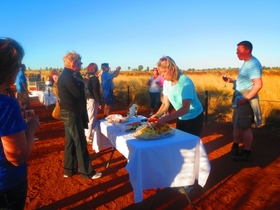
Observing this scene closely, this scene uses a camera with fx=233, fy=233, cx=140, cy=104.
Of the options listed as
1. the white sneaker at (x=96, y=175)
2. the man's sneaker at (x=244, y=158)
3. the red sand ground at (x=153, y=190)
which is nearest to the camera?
the red sand ground at (x=153, y=190)

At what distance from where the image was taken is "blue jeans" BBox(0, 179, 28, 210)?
5.04 ft

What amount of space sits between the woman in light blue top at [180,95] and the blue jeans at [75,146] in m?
1.39

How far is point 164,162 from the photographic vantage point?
2525mm

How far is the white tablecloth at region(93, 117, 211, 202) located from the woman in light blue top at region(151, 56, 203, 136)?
0.31 m

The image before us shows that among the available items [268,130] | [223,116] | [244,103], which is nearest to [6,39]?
[244,103]

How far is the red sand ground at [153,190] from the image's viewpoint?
3.16m

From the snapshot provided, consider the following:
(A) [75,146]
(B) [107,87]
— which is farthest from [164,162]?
(B) [107,87]

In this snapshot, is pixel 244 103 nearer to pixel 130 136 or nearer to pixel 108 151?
pixel 130 136

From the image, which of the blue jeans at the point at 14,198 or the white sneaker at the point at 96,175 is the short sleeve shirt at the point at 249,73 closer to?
the white sneaker at the point at 96,175

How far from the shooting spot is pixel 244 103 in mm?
4188

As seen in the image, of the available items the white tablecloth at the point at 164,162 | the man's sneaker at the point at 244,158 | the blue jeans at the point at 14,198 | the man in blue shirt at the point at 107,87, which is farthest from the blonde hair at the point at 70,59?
the man in blue shirt at the point at 107,87

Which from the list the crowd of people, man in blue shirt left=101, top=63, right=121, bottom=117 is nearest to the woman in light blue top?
the crowd of people

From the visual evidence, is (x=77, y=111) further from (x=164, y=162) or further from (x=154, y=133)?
Answer: (x=164, y=162)

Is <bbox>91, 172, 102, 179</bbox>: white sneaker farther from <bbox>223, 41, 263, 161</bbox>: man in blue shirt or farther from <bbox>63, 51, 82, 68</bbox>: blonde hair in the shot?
<bbox>223, 41, 263, 161</bbox>: man in blue shirt
